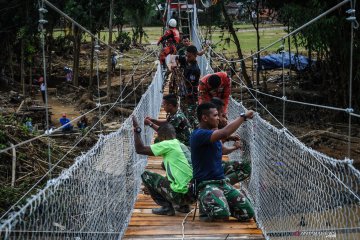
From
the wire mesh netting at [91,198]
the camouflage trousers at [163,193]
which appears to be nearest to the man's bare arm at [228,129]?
the camouflage trousers at [163,193]

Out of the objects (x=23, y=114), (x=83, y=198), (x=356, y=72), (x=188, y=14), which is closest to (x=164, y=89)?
(x=23, y=114)

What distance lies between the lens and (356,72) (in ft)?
35.0

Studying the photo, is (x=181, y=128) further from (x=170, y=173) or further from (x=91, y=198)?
(x=91, y=198)

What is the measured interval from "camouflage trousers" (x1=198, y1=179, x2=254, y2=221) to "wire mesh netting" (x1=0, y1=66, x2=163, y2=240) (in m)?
0.53

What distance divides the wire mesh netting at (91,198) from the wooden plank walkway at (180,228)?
0.09 meters

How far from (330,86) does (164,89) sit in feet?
13.3

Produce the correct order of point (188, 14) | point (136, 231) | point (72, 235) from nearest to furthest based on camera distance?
point (72, 235)
point (136, 231)
point (188, 14)

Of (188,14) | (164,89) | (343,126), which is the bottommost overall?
(343,126)

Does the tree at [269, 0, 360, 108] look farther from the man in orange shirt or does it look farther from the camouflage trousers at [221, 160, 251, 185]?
the camouflage trousers at [221, 160, 251, 185]

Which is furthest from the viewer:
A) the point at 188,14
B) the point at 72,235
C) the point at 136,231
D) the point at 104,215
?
the point at 188,14

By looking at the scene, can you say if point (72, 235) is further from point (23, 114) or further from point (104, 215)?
point (23, 114)

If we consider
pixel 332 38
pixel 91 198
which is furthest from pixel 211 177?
pixel 332 38

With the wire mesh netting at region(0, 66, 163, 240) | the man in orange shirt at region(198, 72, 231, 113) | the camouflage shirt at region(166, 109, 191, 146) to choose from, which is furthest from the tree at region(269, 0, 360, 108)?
the wire mesh netting at region(0, 66, 163, 240)

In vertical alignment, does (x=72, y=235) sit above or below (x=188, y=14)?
below
